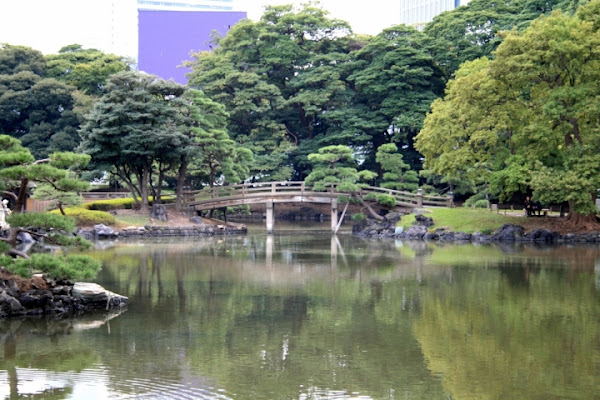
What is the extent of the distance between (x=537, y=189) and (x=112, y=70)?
27.0 m

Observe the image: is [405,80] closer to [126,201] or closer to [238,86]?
[238,86]

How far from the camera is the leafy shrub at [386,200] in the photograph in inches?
1316

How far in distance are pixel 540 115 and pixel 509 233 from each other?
15.2ft

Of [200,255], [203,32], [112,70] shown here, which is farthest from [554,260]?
[203,32]

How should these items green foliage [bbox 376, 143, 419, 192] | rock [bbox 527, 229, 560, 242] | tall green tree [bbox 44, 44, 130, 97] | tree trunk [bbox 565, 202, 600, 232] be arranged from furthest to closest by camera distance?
1. tall green tree [bbox 44, 44, 130, 97]
2. green foliage [bbox 376, 143, 419, 192]
3. tree trunk [bbox 565, 202, 600, 232]
4. rock [bbox 527, 229, 560, 242]

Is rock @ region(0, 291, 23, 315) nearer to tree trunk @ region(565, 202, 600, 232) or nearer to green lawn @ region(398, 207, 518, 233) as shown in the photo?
green lawn @ region(398, 207, 518, 233)

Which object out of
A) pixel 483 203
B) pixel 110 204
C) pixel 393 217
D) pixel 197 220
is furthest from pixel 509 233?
pixel 110 204

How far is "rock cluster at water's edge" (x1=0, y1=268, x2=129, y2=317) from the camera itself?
1240 centimetres

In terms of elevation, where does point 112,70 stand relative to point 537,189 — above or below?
above

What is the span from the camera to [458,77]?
30.9 metres

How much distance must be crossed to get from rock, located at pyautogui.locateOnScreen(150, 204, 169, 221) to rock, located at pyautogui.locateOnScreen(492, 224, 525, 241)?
14.1 m

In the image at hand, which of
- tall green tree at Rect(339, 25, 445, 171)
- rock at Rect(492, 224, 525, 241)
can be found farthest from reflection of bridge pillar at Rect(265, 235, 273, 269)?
tall green tree at Rect(339, 25, 445, 171)

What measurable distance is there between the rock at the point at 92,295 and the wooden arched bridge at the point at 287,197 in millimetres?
21012

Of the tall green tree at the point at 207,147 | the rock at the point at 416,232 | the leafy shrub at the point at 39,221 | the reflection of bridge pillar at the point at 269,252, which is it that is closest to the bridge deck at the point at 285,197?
the tall green tree at the point at 207,147
